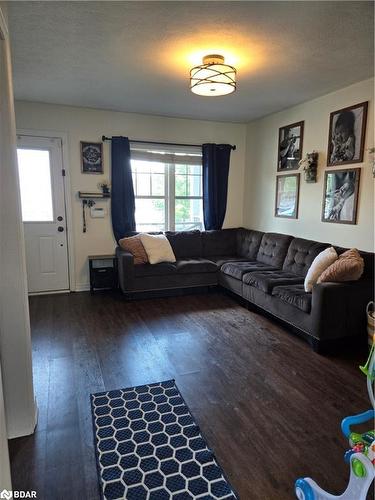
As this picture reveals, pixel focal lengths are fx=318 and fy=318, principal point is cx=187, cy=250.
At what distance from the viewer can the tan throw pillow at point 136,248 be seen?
4326mm

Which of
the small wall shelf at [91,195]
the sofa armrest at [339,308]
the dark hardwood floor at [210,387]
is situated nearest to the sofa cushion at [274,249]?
the dark hardwood floor at [210,387]

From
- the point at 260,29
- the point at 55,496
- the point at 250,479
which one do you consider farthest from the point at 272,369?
the point at 260,29

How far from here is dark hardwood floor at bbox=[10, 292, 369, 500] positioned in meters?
1.63

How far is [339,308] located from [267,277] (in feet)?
3.10

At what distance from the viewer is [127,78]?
326 centimetres

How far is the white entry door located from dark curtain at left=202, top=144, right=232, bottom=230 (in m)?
2.19

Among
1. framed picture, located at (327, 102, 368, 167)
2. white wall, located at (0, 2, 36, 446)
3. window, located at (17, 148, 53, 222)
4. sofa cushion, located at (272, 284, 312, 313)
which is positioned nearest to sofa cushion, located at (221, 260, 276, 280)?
sofa cushion, located at (272, 284, 312, 313)

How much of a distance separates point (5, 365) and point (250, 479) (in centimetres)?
144

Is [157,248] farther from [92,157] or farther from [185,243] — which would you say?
[92,157]

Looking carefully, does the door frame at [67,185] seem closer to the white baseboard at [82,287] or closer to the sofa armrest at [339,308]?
the white baseboard at [82,287]

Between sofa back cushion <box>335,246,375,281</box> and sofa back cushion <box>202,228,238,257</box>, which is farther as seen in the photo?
sofa back cushion <box>202,228,238,257</box>

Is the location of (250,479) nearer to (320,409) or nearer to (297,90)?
(320,409)

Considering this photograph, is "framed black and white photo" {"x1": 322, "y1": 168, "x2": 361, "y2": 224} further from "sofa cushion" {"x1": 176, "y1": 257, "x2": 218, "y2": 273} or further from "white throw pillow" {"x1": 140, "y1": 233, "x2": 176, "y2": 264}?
"white throw pillow" {"x1": 140, "y1": 233, "x2": 176, "y2": 264}

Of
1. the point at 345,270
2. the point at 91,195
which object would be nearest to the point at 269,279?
the point at 345,270
